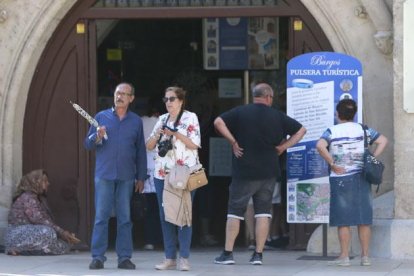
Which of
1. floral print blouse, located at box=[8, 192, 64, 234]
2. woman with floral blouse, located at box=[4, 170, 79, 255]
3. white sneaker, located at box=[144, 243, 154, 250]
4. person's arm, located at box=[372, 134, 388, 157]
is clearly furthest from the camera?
white sneaker, located at box=[144, 243, 154, 250]

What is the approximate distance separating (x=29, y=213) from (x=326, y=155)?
11.3 feet

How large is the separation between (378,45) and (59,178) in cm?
399

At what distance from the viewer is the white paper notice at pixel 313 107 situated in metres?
10.8

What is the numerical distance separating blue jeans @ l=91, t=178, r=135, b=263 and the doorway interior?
2934 mm

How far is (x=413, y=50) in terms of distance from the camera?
10633 millimetres

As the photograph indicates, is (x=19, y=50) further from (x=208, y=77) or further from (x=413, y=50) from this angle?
(x=413, y=50)

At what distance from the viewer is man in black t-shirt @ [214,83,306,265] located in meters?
Answer: 10.4

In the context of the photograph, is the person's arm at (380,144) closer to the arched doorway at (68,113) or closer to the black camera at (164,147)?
the black camera at (164,147)

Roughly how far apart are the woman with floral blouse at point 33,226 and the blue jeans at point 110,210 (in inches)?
53.4

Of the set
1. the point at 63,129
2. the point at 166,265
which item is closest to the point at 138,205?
the point at 63,129

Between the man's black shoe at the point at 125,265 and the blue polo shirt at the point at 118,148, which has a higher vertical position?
the blue polo shirt at the point at 118,148

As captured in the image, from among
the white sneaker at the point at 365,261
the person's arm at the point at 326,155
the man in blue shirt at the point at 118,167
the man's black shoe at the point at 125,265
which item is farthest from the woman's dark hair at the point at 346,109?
the man's black shoe at the point at 125,265

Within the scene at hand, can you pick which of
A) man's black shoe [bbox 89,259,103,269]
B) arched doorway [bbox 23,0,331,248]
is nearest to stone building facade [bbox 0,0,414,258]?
arched doorway [bbox 23,0,331,248]

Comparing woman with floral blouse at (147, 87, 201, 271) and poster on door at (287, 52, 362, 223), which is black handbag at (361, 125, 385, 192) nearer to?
poster on door at (287, 52, 362, 223)
